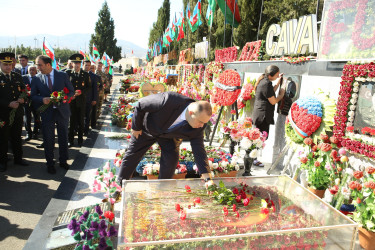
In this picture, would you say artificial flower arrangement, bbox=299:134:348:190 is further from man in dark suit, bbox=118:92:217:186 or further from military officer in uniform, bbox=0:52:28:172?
military officer in uniform, bbox=0:52:28:172

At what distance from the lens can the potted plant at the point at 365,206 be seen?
260 centimetres

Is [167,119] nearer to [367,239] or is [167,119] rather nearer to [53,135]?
[367,239]

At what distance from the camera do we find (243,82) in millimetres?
6844

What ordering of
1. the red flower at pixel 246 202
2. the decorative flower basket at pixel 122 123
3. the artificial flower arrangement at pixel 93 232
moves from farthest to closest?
the decorative flower basket at pixel 122 123
the red flower at pixel 246 202
the artificial flower arrangement at pixel 93 232

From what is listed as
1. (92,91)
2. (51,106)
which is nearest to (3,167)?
(51,106)

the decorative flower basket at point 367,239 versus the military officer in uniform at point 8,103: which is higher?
the military officer in uniform at point 8,103

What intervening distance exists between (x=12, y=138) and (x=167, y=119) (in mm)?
3709

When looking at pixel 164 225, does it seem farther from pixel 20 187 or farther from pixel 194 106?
pixel 20 187

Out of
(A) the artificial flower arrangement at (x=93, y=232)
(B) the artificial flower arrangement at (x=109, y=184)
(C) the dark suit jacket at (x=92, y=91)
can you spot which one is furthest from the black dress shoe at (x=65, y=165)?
(A) the artificial flower arrangement at (x=93, y=232)

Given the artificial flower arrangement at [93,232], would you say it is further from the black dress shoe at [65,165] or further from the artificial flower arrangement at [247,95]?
the artificial flower arrangement at [247,95]

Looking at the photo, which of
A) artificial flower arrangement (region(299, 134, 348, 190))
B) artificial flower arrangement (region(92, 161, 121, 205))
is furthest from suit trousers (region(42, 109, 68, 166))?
artificial flower arrangement (region(299, 134, 348, 190))

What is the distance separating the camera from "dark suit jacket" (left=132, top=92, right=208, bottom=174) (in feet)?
9.57

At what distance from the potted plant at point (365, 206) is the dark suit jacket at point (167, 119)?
1.43m

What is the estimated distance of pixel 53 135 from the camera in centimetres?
500
